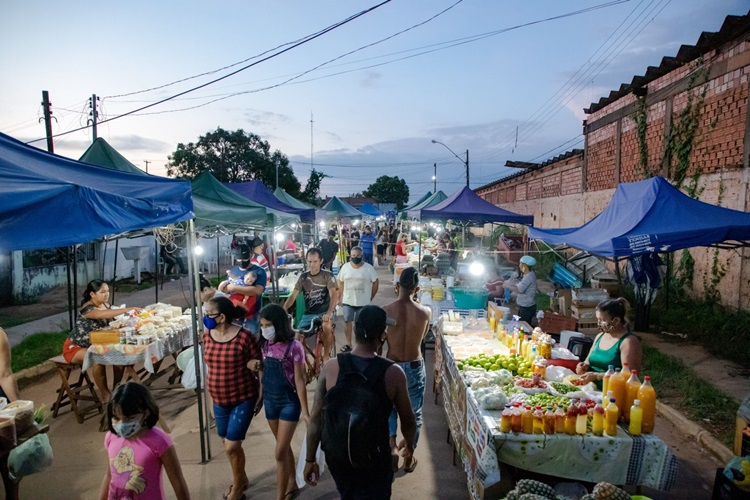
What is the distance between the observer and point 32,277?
13773 millimetres

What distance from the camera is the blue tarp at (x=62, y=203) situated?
294 centimetres

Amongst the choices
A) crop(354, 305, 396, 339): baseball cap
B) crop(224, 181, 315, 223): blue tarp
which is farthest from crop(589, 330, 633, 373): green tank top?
crop(224, 181, 315, 223): blue tarp

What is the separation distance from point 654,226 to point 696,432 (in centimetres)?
269

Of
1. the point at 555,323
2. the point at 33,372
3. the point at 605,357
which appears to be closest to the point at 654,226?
the point at 555,323

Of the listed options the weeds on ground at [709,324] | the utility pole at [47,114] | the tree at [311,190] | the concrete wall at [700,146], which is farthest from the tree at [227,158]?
the weeds on ground at [709,324]

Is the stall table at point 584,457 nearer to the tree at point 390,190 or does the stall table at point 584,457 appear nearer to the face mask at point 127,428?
the face mask at point 127,428

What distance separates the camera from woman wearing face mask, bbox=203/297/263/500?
3584 mm

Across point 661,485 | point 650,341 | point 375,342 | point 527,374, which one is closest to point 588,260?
point 650,341

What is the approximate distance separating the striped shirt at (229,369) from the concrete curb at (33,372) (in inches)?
205

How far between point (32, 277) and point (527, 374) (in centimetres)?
1546

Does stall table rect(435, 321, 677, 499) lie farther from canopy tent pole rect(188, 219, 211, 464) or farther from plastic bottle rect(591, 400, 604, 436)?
canopy tent pole rect(188, 219, 211, 464)

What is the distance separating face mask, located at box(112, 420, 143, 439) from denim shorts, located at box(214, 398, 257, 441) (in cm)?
111

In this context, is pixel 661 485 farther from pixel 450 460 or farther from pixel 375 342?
pixel 375 342

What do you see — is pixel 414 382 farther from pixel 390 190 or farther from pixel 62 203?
pixel 390 190
